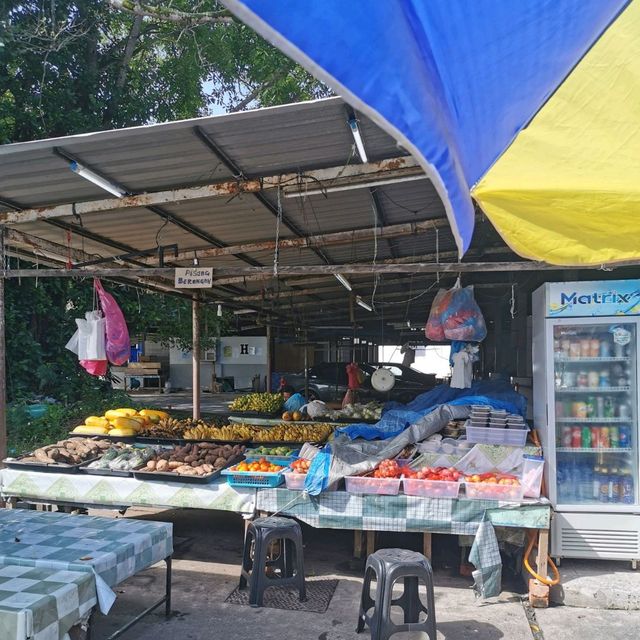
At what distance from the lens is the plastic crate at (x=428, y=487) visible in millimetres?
5191

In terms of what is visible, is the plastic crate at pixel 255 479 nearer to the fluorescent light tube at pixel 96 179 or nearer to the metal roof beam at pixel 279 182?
the metal roof beam at pixel 279 182

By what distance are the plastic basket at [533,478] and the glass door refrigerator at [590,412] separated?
0.18 metres

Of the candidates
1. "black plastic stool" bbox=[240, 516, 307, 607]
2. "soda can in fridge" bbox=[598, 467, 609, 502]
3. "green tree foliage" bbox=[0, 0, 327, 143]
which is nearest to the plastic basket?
"soda can in fridge" bbox=[598, 467, 609, 502]

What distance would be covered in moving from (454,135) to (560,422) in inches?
177

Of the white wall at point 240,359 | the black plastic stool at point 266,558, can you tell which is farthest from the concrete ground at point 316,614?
the white wall at point 240,359

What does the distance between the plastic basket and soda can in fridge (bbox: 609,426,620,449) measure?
0.82m

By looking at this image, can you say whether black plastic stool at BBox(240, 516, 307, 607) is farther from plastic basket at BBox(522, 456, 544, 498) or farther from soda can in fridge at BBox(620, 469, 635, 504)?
soda can in fridge at BBox(620, 469, 635, 504)

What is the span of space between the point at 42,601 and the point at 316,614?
96.1 inches

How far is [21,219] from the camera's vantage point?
237 inches

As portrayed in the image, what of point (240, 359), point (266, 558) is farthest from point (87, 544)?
point (240, 359)

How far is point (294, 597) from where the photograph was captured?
5031 mm

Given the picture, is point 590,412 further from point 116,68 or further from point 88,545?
point 116,68

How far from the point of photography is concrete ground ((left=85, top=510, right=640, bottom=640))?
173 inches

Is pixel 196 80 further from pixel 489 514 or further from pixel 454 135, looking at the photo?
pixel 454 135
